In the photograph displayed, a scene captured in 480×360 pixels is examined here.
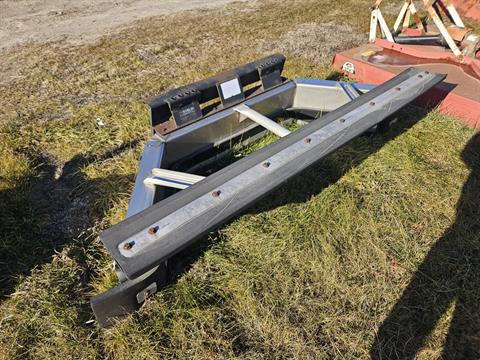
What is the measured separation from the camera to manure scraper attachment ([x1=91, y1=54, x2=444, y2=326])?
1.62 m

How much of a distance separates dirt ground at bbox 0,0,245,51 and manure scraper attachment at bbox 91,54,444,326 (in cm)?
543

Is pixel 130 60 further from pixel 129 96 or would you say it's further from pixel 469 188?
pixel 469 188

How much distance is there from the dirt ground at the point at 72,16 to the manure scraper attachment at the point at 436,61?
218 inches

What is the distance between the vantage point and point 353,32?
265 inches

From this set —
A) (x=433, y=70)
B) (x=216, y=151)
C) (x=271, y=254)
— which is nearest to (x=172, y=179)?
(x=271, y=254)

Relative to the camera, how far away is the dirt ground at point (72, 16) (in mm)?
7199

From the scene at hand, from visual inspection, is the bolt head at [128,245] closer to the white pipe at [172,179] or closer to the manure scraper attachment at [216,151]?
the manure scraper attachment at [216,151]

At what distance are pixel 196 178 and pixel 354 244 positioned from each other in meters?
1.29

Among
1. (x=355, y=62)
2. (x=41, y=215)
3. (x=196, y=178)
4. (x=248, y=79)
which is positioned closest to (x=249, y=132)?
(x=248, y=79)

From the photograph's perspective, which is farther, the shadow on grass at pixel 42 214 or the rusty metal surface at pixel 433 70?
the rusty metal surface at pixel 433 70

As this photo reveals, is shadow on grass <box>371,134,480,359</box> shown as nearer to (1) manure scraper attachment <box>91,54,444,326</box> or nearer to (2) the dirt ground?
(1) manure scraper attachment <box>91,54,444,326</box>

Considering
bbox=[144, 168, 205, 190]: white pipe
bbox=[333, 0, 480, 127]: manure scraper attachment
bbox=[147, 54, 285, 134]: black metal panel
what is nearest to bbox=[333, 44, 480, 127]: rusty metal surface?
bbox=[333, 0, 480, 127]: manure scraper attachment

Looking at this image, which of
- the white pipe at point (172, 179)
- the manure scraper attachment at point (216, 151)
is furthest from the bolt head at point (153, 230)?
the white pipe at point (172, 179)

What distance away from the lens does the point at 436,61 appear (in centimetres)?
454
